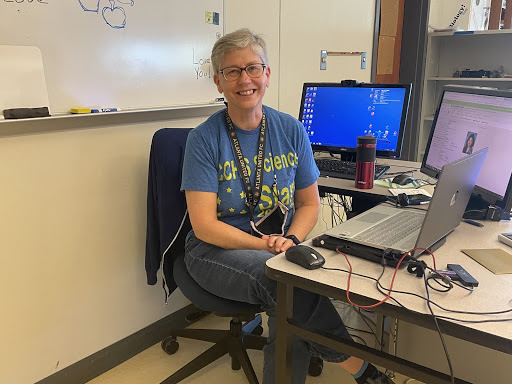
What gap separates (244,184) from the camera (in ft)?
5.46

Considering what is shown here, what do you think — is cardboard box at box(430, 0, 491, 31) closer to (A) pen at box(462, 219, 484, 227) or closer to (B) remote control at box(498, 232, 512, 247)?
(A) pen at box(462, 219, 484, 227)

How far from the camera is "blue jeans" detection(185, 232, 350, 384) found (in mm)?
1364

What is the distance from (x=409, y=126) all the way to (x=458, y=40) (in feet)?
→ 3.02

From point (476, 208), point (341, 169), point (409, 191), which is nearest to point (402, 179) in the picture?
point (409, 191)

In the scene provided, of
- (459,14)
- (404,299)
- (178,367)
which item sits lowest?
(178,367)

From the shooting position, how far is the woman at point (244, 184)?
5.10 ft

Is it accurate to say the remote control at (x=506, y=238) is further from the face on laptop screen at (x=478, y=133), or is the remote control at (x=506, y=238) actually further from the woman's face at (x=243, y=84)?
the woman's face at (x=243, y=84)

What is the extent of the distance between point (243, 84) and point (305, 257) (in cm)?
72

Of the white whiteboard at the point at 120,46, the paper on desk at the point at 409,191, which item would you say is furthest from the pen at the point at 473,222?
the white whiteboard at the point at 120,46

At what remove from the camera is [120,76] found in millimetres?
1876

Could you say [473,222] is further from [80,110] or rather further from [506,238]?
[80,110]

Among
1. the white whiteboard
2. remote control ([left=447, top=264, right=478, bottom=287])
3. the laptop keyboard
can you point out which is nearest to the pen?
the laptop keyboard

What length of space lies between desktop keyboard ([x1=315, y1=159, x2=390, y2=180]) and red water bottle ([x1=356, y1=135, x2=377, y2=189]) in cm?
15

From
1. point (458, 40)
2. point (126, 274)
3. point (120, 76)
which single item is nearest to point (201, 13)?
point (120, 76)
